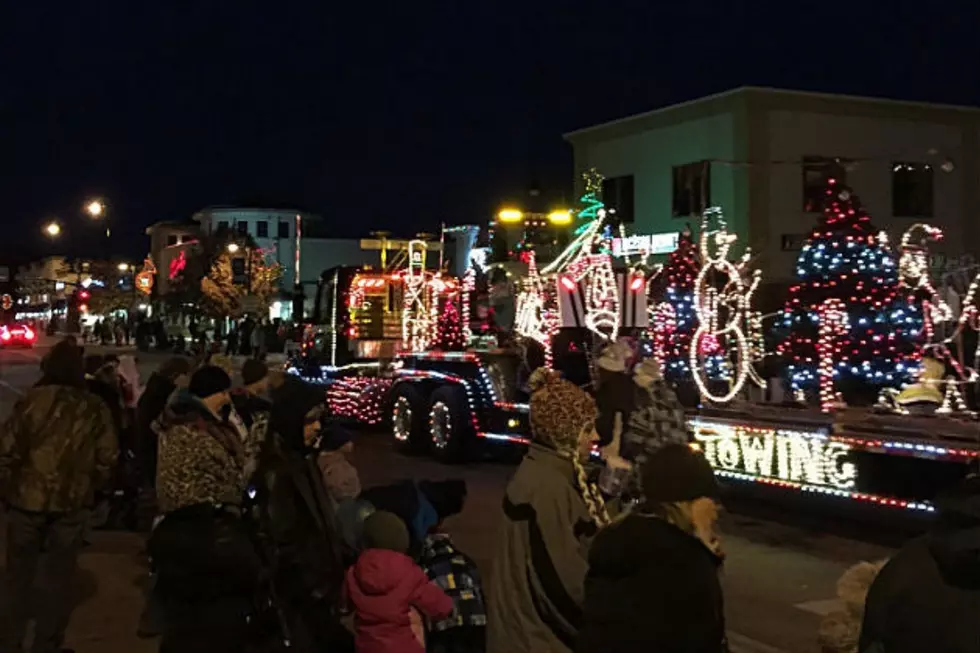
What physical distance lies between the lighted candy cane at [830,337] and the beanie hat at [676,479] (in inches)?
476

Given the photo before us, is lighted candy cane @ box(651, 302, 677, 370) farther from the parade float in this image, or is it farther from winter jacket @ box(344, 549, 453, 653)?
winter jacket @ box(344, 549, 453, 653)

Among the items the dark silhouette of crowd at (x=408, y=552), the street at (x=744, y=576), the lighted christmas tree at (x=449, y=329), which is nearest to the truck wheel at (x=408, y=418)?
the lighted christmas tree at (x=449, y=329)

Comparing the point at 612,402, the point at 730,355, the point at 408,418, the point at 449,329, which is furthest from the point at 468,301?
the point at 612,402

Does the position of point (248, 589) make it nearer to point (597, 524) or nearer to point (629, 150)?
point (597, 524)

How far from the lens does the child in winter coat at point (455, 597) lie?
461 centimetres

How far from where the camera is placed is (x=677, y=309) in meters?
19.7

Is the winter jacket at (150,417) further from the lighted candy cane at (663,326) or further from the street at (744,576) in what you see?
the lighted candy cane at (663,326)

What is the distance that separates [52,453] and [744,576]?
552 cm

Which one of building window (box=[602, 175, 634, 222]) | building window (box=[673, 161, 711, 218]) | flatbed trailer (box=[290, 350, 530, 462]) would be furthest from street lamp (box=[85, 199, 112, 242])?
flatbed trailer (box=[290, 350, 530, 462])

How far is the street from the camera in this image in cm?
746

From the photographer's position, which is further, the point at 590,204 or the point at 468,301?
the point at 590,204

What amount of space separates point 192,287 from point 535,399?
59081 millimetres

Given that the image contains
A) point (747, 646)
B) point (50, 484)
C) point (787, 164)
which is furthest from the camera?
point (787, 164)

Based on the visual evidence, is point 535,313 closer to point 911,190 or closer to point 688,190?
point 688,190
